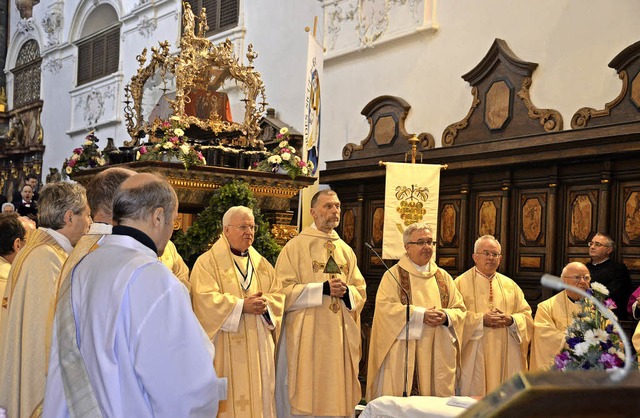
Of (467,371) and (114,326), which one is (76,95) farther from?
(114,326)

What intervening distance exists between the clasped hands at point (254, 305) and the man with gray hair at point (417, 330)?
1.09m

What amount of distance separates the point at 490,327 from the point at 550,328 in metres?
0.57

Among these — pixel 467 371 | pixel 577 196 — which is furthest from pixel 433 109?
pixel 467 371

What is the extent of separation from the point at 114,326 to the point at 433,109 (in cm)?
932

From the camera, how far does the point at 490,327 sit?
7.12 m

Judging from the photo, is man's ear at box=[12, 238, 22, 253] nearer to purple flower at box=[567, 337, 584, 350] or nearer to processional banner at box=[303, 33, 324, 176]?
purple flower at box=[567, 337, 584, 350]

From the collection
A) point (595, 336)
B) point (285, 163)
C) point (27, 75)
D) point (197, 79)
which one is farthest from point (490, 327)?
point (27, 75)

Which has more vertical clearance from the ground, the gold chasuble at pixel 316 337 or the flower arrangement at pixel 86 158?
the flower arrangement at pixel 86 158

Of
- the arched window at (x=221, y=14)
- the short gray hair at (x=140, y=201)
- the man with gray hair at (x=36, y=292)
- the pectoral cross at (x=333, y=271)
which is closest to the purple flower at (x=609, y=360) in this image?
the short gray hair at (x=140, y=201)

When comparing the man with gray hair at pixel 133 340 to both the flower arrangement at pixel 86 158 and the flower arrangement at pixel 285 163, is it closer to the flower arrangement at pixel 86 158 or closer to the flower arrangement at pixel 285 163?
the flower arrangement at pixel 285 163

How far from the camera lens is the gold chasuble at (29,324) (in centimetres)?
441

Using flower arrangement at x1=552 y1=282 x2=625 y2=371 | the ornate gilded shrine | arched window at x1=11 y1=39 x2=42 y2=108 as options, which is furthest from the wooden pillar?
arched window at x1=11 y1=39 x2=42 y2=108

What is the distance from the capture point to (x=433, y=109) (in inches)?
457

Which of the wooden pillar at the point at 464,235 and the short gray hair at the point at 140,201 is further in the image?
the wooden pillar at the point at 464,235
